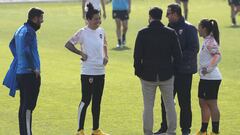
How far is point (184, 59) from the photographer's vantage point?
35.3 feet

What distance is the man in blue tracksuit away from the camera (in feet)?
32.8

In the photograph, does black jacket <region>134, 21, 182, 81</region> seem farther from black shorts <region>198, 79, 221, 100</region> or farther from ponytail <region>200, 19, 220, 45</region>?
black shorts <region>198, 79, 221, 100</region>

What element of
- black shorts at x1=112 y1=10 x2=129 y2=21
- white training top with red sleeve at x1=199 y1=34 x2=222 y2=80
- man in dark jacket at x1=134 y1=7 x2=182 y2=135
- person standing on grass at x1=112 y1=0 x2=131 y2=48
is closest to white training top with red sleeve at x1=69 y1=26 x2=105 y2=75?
man in dark jacket at x1=134 y1=7 x2=182 y2=135

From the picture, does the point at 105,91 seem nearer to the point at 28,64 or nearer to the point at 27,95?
the point at 27,95

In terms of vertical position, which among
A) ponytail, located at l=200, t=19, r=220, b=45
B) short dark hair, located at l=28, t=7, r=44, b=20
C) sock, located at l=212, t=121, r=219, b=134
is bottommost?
sock, located at l=212, t=121, r=219, b=134

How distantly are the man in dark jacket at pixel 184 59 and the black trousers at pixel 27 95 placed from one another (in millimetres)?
2122

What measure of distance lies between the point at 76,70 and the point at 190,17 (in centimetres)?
1391

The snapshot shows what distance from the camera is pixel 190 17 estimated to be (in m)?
31.1

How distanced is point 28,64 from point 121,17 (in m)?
13.0

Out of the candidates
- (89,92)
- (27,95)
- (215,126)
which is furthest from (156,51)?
(27,95)

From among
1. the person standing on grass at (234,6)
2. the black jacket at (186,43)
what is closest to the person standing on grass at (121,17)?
the person standing on grass at (234,6)

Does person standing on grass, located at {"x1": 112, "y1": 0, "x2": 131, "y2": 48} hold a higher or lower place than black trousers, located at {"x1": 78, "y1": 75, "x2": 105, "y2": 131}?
higher

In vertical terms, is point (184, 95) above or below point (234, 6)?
below

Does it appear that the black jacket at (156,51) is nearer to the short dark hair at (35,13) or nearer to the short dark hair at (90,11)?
the short dark hair at (90,11)
